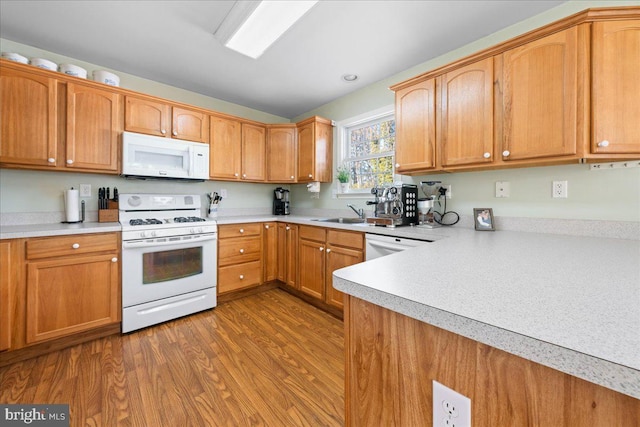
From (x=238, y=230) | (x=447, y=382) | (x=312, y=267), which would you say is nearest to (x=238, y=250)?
(x=238, y=230)

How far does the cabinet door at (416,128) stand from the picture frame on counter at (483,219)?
1.66 feet

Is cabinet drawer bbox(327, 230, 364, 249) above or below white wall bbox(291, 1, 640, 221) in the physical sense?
below

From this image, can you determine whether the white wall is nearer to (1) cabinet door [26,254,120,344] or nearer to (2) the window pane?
(2) the window pane

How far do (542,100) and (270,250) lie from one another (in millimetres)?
2796

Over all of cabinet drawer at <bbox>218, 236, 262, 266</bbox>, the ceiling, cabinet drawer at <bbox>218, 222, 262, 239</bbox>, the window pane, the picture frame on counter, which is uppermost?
the ceiling

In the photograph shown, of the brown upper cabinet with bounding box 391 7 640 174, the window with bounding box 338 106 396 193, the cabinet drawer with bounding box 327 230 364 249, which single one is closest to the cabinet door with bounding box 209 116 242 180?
the window with bounding box 338 106 396 193

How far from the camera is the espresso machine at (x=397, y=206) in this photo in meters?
2.21

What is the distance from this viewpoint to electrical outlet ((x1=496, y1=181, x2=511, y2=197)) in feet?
6.48

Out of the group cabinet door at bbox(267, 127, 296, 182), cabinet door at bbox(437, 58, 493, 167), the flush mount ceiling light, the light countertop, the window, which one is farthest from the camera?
cabinet door at bbox(267, 127, 296, 182)

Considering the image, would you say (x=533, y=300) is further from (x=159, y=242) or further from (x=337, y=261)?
(x=159, y=242)

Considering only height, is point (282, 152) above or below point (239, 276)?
above

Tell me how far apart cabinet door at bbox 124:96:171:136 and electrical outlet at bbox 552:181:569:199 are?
3.42m

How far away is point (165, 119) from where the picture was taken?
2.68 meters

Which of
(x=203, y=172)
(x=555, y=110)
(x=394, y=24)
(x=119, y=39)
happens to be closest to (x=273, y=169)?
(x=203, y=172)
